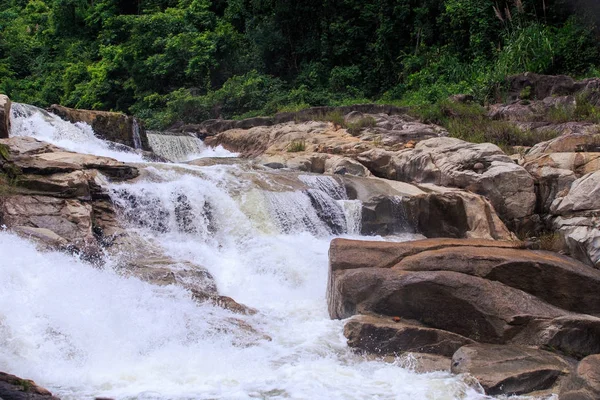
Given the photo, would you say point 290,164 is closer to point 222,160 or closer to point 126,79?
point 222,160

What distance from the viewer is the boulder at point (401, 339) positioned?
20.9 ft

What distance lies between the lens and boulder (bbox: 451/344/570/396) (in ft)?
18.0

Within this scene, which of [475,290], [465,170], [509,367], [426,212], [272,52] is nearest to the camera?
A: [509,367]

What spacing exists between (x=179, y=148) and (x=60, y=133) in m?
3.66

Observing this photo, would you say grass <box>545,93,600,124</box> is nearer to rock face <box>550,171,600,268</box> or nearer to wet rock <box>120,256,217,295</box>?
rock face <box>550,171,600,268</box>

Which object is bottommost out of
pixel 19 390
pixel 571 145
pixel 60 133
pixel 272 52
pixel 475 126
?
pixel 19 390

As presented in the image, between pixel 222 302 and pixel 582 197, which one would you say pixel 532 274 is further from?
pixel 222 302

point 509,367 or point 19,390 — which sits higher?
point 509,367

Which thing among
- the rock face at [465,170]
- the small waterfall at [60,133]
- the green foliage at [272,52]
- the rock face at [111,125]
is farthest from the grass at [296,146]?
the green foliage at [272,52]

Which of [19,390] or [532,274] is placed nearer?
[19,390]

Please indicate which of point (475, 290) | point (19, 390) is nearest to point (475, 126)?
point (475, 290)

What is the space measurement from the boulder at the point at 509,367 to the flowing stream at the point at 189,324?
19cm

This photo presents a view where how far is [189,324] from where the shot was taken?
22.0 feet

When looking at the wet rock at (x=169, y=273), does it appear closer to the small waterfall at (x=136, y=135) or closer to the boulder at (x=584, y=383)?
the boulder at (x=584, y=383)
